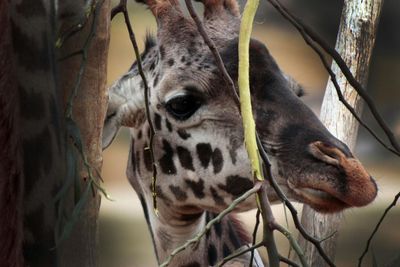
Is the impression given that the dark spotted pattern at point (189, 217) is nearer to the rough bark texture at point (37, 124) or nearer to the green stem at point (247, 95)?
the rough bark texture at point (37, 124)

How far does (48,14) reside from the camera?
981 millimetres

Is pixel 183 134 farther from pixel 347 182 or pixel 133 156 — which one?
pixel 347 182

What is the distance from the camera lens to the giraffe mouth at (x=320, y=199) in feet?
5.24

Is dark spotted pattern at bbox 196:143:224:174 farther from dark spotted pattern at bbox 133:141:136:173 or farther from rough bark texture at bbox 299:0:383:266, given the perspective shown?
rough bark texture at bbox 299:0:383:266

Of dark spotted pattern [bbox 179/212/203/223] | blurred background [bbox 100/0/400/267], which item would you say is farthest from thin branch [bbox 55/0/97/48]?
blurred background [bbox 100/0/400/267]

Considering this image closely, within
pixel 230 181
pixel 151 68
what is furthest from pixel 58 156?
pixel 151 68

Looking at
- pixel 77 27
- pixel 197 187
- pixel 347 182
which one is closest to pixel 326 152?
pixel 347 182

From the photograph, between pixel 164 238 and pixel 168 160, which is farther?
pixel 164 238

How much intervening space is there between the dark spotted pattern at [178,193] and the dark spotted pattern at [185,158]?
63 millimetres

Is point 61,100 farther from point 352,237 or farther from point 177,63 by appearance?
point 352,237

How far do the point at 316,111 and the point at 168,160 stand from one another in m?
1.27

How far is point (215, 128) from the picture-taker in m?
1.78

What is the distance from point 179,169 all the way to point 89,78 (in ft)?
2.67

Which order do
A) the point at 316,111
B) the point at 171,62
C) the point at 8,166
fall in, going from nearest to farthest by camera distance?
the point at 8,166, the point at 171,62, the point at 316,111
